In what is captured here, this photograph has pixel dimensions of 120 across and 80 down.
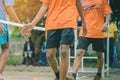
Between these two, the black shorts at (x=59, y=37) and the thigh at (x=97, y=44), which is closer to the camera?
the black shorts at (x=59, y=37)

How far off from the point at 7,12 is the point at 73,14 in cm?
128

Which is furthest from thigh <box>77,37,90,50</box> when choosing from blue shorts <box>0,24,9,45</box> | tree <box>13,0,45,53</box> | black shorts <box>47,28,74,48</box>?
tree <box>13,0,45,53</box>

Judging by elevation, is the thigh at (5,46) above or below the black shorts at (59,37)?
below

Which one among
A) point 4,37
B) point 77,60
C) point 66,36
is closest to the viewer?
A: point 66,36

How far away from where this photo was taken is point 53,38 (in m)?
7.72

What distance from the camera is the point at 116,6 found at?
17953 mm

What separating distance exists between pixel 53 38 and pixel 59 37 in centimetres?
10

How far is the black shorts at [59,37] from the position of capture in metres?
7.48

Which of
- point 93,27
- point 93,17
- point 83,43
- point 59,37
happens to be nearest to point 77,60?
point 83,43

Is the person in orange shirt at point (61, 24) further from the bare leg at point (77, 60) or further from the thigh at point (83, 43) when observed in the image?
the thigh at point (83, 43)

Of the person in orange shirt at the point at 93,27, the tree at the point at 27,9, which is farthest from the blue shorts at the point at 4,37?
the tree at the point at 27,9

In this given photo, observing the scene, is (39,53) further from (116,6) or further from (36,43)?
(116,6)

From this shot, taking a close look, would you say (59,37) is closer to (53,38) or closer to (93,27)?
(53,38)

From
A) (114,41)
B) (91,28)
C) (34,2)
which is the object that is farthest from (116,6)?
(91,28)
